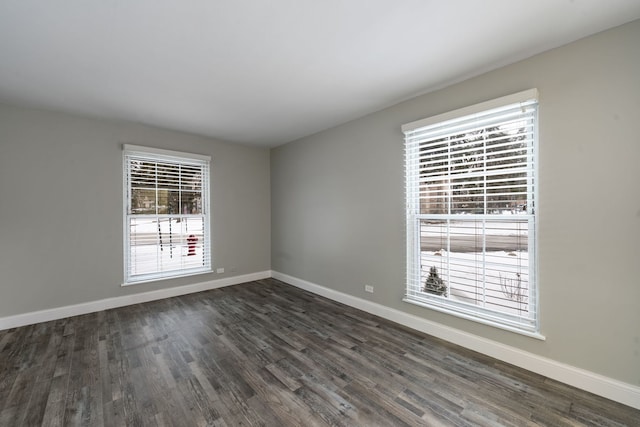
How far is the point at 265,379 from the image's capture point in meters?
2.13

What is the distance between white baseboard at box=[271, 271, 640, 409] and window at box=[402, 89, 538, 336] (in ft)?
0.65

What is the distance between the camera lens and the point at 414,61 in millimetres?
2297

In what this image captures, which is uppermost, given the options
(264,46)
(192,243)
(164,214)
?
(264,46)

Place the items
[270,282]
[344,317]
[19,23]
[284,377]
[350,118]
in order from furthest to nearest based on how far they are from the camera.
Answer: [270,282] < [350,118] < [344,317] < [284,377] < [19,23]

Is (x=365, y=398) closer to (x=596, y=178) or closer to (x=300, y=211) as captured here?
(x=596, y=178)

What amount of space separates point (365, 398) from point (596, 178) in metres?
2.34

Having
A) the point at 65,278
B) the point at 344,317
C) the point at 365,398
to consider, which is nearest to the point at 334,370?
the point at 365,398

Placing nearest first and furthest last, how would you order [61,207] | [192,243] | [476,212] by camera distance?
[476,212] → [61,207] → [192,243]

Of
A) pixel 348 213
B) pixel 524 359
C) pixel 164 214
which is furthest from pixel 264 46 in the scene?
pixel 524 359

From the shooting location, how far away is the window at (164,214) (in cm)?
391

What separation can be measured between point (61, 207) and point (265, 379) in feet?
11.4

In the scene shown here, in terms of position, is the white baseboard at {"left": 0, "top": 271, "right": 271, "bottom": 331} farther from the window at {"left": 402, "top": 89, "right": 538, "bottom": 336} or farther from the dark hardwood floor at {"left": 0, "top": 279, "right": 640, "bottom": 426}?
the window at {"left": 402, "top": 89, "right": 538, "bottom": 336}

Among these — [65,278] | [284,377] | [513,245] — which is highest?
[513,245]

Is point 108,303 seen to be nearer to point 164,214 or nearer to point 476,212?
point 164,214
